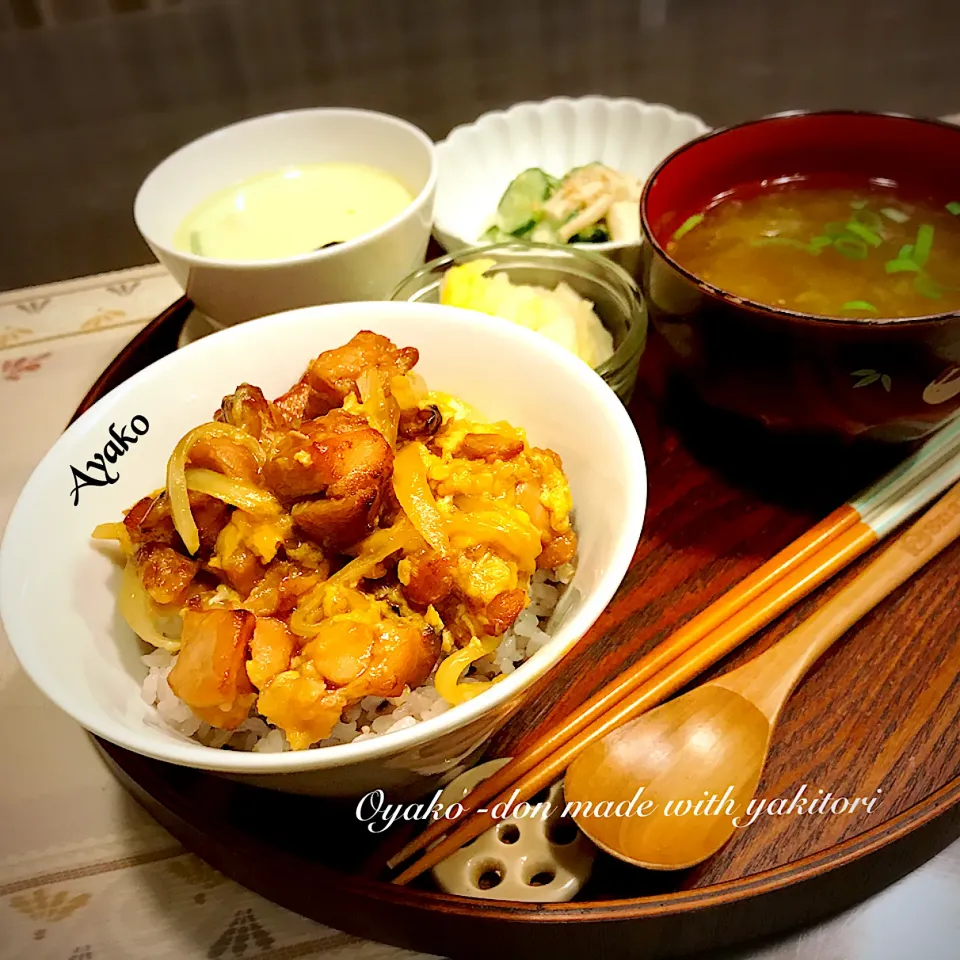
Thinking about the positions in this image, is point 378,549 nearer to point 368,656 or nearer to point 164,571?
point 368,656

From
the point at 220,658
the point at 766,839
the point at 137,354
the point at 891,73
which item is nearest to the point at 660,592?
the point at 766,839

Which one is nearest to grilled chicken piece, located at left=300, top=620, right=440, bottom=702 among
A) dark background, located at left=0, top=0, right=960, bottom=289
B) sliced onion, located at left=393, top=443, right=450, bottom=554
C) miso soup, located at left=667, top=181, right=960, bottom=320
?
sliced onion, located at left=393, top=443, right=450, bottom=554

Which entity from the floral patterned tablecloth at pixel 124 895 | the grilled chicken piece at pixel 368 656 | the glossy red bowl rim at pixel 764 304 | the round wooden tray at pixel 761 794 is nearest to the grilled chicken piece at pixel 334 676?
the grilled chicken piece at pixel 368 656

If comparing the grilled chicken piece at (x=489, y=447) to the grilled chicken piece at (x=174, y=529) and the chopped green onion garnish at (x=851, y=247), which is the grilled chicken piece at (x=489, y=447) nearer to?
the grilled chicken piece at (x=174, y=529)

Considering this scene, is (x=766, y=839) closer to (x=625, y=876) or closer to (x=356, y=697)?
(x=625, y=876)

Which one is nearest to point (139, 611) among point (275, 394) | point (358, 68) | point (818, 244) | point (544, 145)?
point (275, 394)

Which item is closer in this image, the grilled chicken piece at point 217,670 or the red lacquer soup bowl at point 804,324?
the grilled chicken piece at point 217,670

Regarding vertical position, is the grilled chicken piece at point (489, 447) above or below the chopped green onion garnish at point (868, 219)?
below
